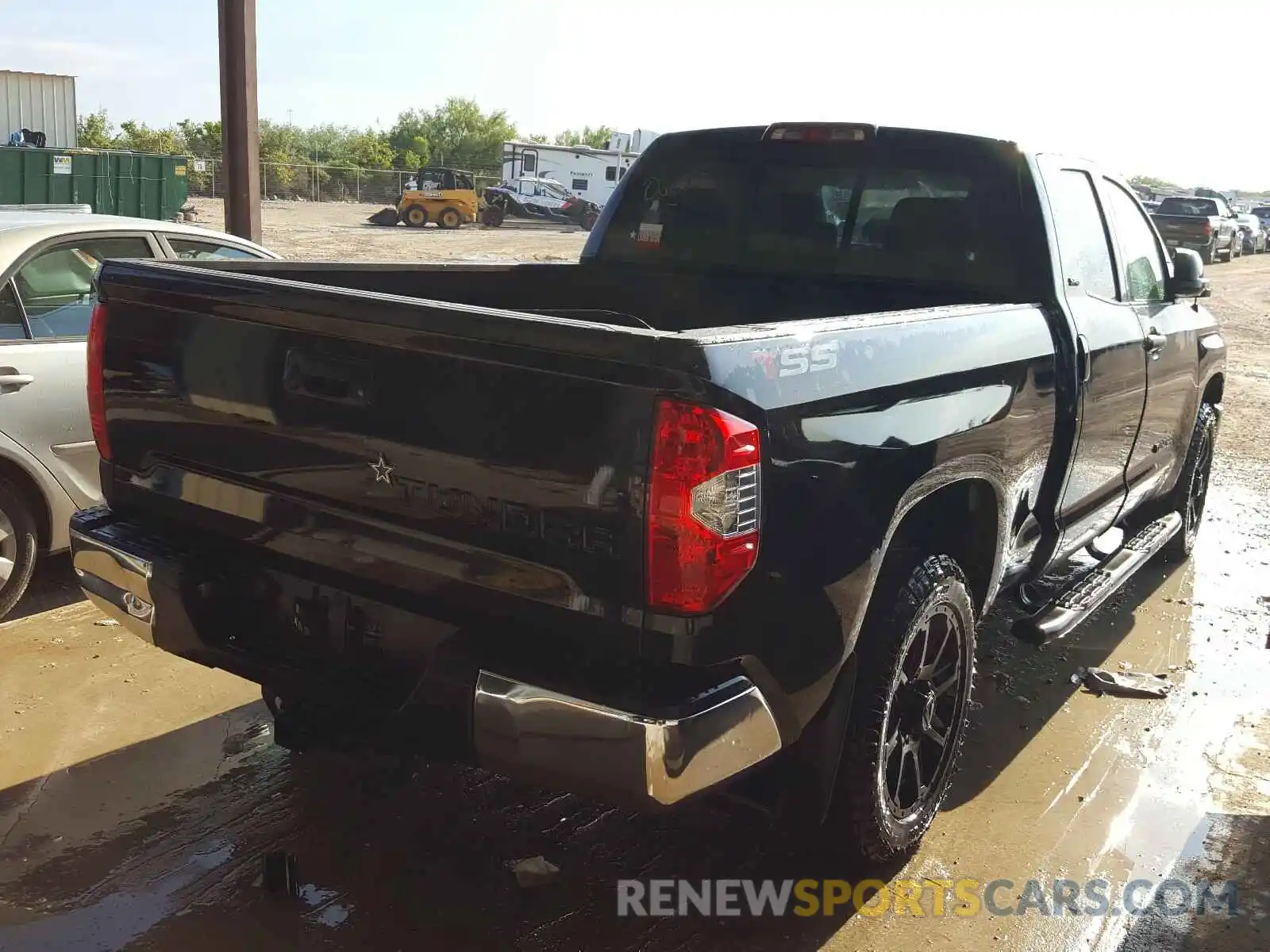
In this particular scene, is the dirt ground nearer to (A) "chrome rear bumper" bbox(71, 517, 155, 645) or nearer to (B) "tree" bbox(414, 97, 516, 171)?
(A) "chrome rear bumper" bbox(71, 517, 155, 645)

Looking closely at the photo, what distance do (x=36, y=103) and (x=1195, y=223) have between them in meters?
29.8

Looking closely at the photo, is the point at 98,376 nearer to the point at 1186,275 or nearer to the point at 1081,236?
the point at 1081,236

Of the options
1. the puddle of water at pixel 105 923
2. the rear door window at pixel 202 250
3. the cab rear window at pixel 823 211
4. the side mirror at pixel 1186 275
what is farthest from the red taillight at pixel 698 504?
the rear door window at pixel 202 250

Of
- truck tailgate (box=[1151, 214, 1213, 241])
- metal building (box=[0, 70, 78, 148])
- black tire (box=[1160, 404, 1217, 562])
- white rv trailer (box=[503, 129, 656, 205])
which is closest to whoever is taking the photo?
black tire (box=[1160, 404, 1217, 562])

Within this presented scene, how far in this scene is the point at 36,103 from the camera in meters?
27.1

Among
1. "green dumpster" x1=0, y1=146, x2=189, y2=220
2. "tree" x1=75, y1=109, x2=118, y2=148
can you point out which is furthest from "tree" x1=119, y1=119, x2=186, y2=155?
"green dumpster" x1=0, y1=146, x2=189, y2=220

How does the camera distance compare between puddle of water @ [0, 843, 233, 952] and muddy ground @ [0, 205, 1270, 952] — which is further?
muddy ground @ [0, 205, 1270, 952]

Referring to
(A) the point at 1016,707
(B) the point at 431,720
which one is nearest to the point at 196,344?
(B) the point at 431,720

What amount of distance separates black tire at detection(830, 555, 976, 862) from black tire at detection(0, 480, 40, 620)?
136 inches

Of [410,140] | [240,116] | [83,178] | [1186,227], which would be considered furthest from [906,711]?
[410,140]

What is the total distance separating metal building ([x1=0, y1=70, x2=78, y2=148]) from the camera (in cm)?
2653

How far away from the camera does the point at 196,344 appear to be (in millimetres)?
2912

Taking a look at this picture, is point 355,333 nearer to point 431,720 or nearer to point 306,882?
point 431,720

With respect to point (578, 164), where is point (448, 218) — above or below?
below
